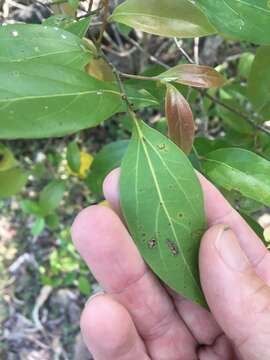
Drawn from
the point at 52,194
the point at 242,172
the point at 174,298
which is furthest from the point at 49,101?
the point at 52,194

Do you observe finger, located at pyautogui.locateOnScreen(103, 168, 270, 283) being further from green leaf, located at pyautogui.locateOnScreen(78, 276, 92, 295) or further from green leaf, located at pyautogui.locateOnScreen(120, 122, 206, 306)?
green leaf, located at pyautogui.locateOnScreen(78, 276, 92, 295)

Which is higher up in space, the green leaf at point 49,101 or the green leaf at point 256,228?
the green leaf at point 49,101

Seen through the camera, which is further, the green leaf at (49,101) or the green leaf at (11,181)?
the green leaf at (11,181)

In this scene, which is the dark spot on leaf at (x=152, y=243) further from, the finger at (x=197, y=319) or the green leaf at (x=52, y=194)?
the green leaf at (x=52, y=194)

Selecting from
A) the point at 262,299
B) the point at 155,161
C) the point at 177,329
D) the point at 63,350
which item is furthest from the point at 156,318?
the point at 63,350

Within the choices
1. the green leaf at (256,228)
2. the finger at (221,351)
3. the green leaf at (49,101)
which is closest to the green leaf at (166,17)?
the green leaf at (49,101)

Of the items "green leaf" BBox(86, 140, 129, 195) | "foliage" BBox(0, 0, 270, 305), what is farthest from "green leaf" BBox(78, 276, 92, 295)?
"foliage" BBox(0, 0, 270, 305)

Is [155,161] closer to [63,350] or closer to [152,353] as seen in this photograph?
[152,353]
